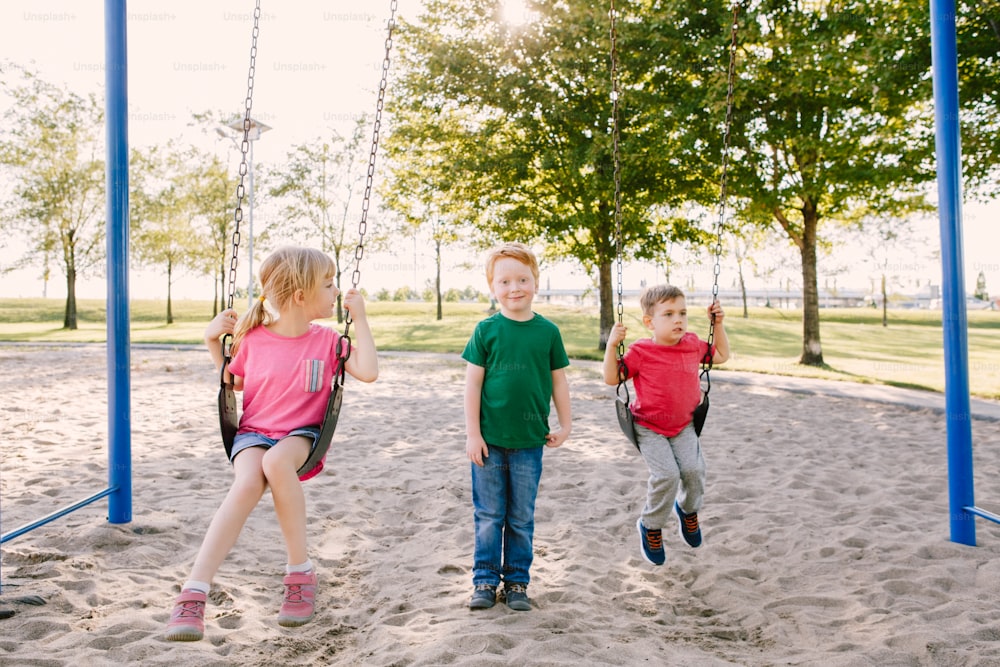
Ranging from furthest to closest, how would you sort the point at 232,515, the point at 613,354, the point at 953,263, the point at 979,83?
1. the point at 979,83
2. the point at 953,263
3. the point at 613,354
4. the point at 232,515

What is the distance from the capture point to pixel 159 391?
34.4 ft

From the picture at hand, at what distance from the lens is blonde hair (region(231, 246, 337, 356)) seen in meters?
2.90

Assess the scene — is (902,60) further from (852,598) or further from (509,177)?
(852,598)

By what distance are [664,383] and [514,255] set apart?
1144 mm

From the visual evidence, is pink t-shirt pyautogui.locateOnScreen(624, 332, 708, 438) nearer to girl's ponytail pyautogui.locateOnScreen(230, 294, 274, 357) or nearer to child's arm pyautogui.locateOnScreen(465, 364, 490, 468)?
child's arm pyautogui.locateOnScreen(465, 364, 490, 468)

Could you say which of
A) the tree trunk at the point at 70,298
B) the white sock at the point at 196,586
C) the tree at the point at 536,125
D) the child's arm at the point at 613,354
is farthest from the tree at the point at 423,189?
the tree trunk at the point at 70,298

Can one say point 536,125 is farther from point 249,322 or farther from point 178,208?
point 178,208

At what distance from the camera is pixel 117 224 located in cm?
389

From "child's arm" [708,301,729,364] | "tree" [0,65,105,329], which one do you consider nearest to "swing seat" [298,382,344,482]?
"child's arm" [708,301,729,364]

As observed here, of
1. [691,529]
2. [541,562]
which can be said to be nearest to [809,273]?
[691,529]

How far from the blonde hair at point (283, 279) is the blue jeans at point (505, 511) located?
101cm

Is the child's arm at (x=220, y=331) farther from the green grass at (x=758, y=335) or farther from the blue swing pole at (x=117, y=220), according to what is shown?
the green grass at (x=758, y=335)

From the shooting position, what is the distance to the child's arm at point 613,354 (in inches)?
133

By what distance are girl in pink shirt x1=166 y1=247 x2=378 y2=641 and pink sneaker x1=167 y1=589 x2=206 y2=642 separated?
0.20 meters
